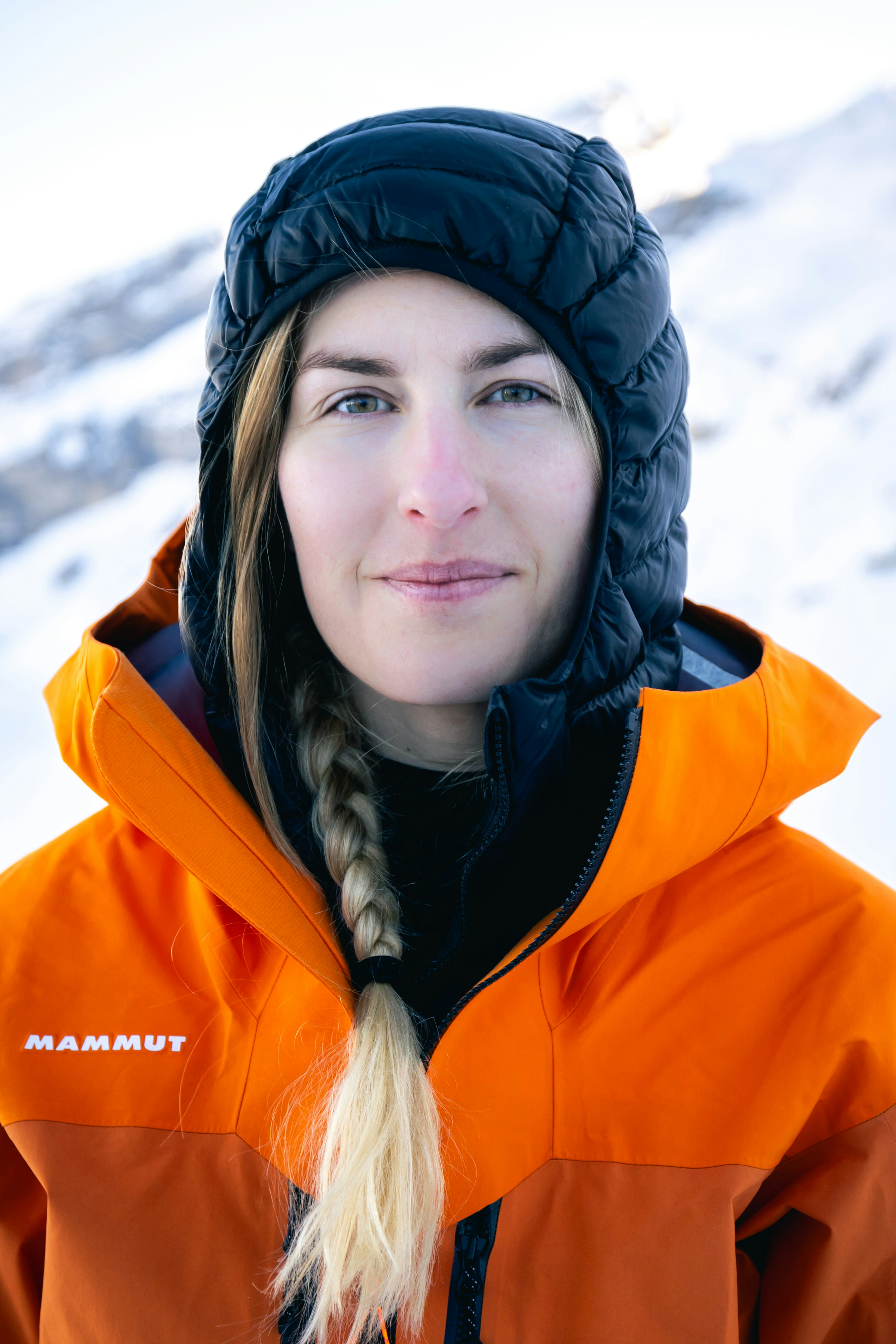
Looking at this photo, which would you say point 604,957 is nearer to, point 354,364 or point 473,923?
point 473,923

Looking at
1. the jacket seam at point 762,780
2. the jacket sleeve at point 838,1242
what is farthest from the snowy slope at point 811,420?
the jacket seam at point 762,780

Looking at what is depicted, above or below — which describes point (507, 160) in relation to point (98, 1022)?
above

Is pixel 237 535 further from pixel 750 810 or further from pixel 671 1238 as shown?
pixel 671 1238

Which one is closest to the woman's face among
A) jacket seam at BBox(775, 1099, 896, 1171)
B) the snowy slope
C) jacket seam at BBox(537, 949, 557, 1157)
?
jacket seam at BBox(537, 949, 557, 1157)

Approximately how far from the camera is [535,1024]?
0.97m

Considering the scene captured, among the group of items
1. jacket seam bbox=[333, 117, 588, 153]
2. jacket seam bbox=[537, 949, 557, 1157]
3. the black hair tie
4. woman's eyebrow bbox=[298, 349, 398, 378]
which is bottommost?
jacket seam bbox=[537, 949, 557, 1157]

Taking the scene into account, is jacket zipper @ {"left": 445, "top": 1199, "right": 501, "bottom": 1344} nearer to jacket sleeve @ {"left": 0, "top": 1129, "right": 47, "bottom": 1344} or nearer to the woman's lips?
jacket sleeve @ {"left": 0, "top": 1129, "right": 47, "bottom": 1344}

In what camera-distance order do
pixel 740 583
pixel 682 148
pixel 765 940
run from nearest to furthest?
1. pixel 765 940
2. pixel 740 583
3. pixel 682 148

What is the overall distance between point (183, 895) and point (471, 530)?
2.04 feet

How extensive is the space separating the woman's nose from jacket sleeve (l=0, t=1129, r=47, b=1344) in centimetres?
93

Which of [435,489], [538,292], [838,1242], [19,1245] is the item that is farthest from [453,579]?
[19,1245]

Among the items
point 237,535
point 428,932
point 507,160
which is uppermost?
point 507,160

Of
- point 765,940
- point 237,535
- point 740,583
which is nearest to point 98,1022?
point 237,535

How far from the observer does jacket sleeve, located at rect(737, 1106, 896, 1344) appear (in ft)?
3.05
